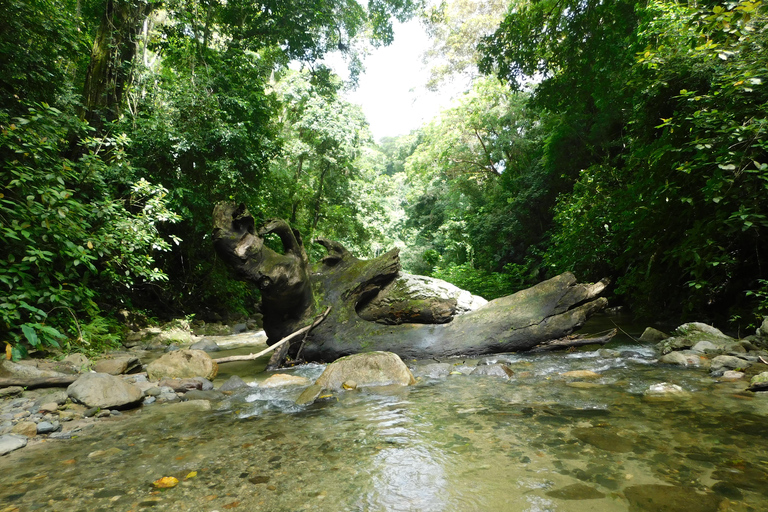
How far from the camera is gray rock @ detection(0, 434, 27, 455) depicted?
8.57 ft

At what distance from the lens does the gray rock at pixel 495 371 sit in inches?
177

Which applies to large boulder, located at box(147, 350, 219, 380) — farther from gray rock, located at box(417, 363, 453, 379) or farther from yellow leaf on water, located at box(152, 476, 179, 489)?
yellow leaf on water, located at box(152, 476, 179, 489)

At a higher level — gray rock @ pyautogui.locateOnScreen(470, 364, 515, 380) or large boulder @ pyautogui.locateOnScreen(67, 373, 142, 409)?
large boulder @ pyautogui.locateOnScreen(67, 373, 142, 409)

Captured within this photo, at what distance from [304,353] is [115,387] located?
277 centimetres

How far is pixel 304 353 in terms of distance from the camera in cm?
617

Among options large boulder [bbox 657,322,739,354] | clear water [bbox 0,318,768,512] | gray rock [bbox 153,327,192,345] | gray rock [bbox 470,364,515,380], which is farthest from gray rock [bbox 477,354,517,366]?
gray rock [bbox 153,327,192,345]

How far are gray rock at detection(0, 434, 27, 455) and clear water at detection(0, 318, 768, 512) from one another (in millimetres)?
82

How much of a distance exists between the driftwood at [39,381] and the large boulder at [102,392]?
346mm

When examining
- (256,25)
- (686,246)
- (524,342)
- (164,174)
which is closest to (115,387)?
(524,342)

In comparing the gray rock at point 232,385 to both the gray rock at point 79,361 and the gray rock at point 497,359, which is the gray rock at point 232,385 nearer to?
the gray rock at point 79,361

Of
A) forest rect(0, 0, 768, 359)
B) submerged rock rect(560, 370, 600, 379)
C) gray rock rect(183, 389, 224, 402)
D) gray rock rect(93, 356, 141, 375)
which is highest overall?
forest rect(0, 0, 768, 359)

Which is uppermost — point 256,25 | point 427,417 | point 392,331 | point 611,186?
point 256,25

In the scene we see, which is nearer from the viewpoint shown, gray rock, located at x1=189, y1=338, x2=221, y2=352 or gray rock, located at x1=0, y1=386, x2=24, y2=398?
gray rock, located at x1=0, y1=386, x2=24, y2=398

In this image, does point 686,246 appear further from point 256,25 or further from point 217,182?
point 256,25
